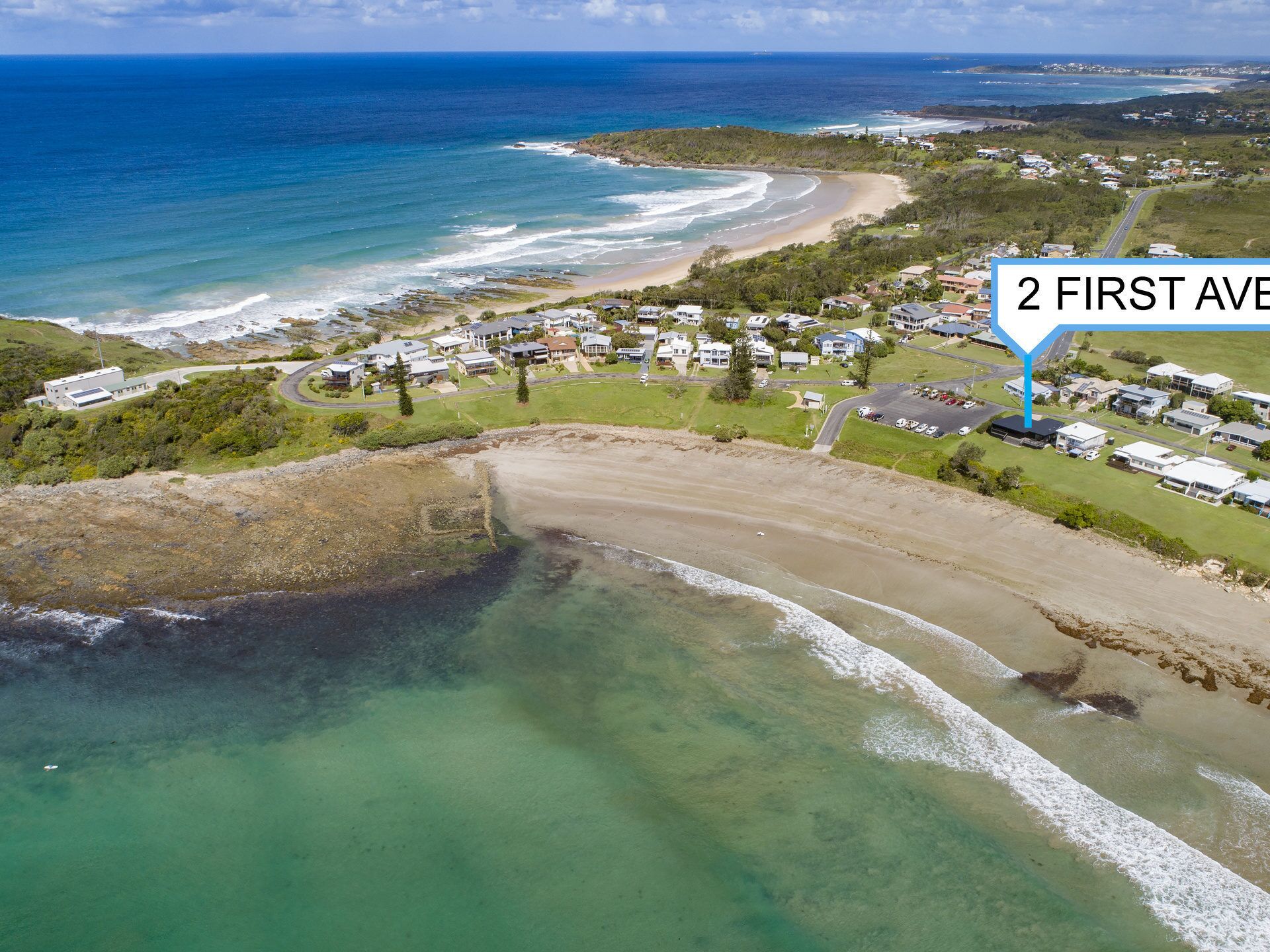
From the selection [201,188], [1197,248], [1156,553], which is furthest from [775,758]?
[201,188]

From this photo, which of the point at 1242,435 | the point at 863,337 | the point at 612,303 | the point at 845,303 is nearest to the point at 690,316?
the point at 612,303

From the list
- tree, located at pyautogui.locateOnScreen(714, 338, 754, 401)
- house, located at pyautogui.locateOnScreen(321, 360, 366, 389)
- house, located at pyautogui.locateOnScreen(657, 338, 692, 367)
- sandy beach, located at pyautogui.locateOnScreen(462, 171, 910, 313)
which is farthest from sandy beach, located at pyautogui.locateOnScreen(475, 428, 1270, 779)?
sandy beach, located at pyautogui.locateOnScreen(462, 171, 910, 313)

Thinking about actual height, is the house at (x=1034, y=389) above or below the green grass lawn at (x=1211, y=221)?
below

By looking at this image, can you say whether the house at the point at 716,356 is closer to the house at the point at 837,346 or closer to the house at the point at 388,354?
the house at the point at 837,346

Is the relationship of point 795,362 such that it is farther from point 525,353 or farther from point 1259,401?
point 1259,401

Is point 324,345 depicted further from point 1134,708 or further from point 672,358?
point 1134,708

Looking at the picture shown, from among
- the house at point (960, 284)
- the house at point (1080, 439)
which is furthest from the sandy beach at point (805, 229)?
the house at point (1080, 439)
